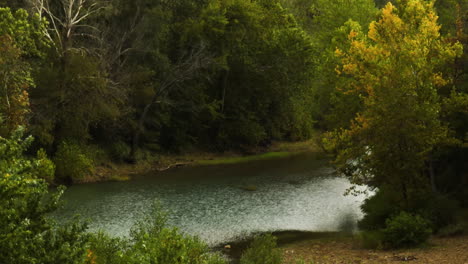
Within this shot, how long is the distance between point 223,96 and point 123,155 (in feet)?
39.0

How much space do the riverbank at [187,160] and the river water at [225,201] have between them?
1.66 metres

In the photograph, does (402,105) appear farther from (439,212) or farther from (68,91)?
(68,91)

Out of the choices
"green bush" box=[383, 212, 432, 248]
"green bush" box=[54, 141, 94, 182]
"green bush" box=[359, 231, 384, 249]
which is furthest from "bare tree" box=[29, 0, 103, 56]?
"green bush" box=[383, 212, 432, 248]

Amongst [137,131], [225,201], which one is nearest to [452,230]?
[225,201]

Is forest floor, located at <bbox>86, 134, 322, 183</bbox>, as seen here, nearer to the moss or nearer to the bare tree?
the moss

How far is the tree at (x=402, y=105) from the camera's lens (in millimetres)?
22484

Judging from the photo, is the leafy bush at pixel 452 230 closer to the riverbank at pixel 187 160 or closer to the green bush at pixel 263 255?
the green bush at pixel 263 255

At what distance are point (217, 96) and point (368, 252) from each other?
109 feet

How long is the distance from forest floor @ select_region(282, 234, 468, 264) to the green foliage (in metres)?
7.56

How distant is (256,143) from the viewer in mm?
53406

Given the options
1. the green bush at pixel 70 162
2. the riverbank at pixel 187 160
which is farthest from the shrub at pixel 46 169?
the riverbank at pixel 187 160

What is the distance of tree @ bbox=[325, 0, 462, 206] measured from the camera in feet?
73.8

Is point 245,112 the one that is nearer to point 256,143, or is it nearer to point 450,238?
point 256,143

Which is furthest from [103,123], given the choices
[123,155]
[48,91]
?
[48,91]
